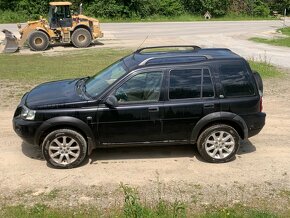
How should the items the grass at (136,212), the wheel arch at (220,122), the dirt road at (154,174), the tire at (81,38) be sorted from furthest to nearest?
the tire at (81,38)
the wheel arch at (220,122)
the dirt road at (154,174)
the grass at (136,212)

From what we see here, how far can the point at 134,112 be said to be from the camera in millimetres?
6066

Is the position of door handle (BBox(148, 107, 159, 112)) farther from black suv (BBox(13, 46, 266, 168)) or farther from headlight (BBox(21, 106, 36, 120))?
headlight (BBox(21, 106, 36, 120))

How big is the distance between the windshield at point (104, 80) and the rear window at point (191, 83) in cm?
83

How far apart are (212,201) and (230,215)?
52cm

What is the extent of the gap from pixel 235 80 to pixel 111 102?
196cm

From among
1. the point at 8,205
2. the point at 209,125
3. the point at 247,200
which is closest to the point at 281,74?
the point at 209,125

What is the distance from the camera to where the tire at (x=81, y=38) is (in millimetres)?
20328

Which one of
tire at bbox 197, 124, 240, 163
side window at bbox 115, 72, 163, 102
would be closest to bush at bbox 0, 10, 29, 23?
side window at bbox 115, 72, 163, 102

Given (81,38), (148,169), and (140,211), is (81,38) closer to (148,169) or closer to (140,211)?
(148,169)

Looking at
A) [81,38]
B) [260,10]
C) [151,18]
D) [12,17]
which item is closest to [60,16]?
[81,38]

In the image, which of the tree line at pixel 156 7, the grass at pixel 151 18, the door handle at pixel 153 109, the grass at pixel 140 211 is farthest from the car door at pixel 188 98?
the tree line at pixel 156 7

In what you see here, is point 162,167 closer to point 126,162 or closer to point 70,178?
point 126,162

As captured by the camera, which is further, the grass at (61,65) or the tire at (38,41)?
the tire at (38,41)

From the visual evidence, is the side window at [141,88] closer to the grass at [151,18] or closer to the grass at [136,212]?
the grass at [136,212]
